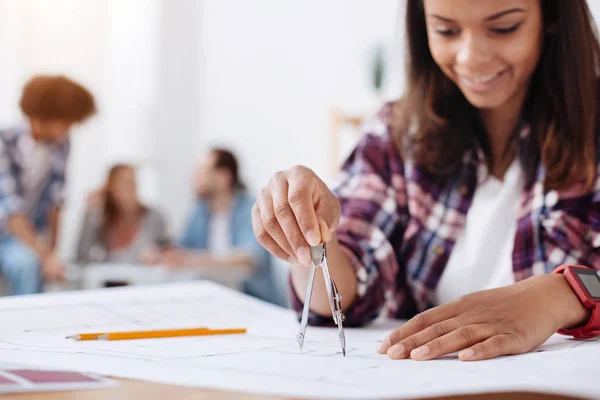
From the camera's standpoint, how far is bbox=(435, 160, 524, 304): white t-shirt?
0.98 m

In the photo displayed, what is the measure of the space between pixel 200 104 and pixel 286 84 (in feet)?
2.04

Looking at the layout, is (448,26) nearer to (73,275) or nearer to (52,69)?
(73,275)

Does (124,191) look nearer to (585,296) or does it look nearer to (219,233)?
(219,233)

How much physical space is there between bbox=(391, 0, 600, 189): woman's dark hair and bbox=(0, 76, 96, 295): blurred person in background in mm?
2159

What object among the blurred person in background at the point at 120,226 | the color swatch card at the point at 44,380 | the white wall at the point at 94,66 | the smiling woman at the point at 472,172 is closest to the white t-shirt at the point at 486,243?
the smiling woman at the point at 472,172

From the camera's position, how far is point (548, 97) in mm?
1011

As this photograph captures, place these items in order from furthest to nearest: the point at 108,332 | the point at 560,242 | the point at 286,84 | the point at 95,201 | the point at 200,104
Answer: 1. the point at 200,104
2. the point at 286,84
3. the point at 95,201
4. the point at 560,242
5. the point at 108,332

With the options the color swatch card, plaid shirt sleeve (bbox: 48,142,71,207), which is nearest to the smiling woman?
the color swatch card

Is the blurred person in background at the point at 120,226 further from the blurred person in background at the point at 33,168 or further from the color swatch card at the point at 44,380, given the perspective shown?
the color swatch card at the point at 44,380

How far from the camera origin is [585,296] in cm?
77

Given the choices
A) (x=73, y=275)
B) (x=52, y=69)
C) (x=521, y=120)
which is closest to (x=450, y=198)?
(x=521, y=120)

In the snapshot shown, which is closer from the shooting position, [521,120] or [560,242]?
[560,242]

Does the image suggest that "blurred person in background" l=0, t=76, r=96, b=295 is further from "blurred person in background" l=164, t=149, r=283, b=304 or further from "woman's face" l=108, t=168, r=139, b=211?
"blurred person in background" l=164, t=149, r=283, b=304

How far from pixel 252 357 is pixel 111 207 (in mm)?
3027
